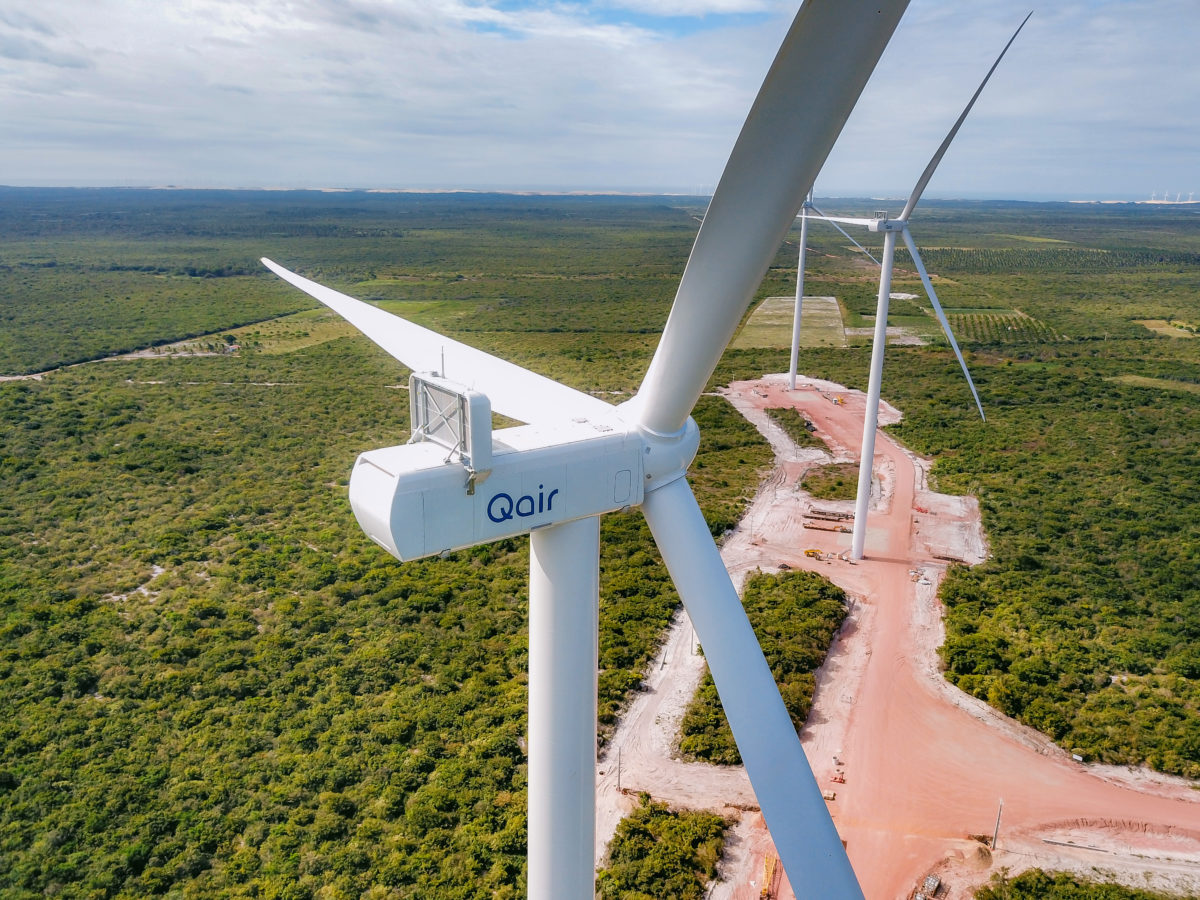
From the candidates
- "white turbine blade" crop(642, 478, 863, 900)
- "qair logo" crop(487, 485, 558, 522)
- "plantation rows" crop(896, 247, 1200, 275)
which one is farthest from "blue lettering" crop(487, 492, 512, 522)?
"plantation rows" crop(896, 247, 1200, 275)

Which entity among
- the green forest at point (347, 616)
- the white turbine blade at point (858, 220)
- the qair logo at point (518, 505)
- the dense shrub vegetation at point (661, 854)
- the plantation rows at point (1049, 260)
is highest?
the plantation rows at point (1049, 260)

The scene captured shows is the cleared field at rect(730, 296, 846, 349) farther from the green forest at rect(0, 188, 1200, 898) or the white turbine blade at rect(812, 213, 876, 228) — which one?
the white turbine blade at rect(812, 213, 876, 228)

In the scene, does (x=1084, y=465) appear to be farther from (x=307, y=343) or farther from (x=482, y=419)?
(x=307, y=343)

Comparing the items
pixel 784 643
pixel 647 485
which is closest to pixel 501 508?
pixel 647 485

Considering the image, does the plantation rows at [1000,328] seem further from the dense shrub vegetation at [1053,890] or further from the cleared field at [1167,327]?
the dense shrub vegetation at [1053,890]

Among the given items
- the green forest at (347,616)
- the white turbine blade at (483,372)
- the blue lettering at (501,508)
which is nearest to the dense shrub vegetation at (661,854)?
the green forest at (347,616)

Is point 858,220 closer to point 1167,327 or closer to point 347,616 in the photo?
point 347,616

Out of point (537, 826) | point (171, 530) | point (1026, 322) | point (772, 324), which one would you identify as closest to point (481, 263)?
point (772, 324)
